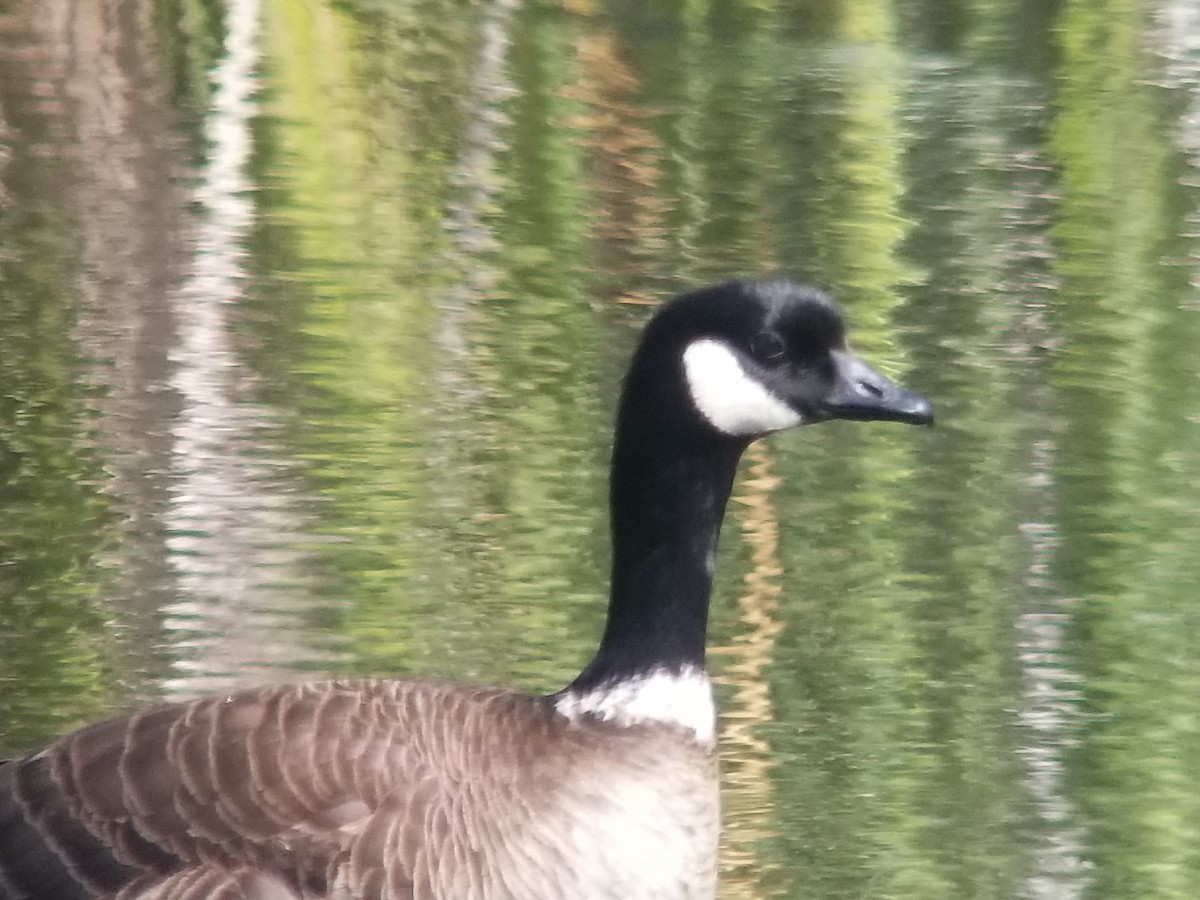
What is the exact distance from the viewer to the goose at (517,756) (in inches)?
159

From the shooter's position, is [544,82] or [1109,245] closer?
[1109,245]

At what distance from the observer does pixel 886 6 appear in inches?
745

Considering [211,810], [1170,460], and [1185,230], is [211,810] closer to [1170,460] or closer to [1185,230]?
[1170,460]

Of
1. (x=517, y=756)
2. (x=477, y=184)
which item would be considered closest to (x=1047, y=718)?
(x=517, y=756)

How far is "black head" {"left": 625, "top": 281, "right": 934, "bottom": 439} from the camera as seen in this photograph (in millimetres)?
4406

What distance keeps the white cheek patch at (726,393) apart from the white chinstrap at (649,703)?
548 millimetres

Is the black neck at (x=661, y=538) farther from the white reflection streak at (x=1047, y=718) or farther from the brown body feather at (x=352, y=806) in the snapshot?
the white reflection streak at (x=1047, y=718)

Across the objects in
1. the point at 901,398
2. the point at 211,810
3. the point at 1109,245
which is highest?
the point at 901,398

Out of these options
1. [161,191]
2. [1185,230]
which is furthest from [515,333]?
[1185,230]

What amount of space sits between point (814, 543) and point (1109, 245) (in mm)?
4929

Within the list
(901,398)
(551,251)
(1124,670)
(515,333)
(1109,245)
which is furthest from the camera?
(1109,245)

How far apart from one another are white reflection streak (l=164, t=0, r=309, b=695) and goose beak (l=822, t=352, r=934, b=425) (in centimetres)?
224

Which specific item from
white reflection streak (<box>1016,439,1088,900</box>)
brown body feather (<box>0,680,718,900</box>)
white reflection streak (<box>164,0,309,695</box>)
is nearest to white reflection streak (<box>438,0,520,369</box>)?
white reflection streak (<box>164,0,309,695</box>)

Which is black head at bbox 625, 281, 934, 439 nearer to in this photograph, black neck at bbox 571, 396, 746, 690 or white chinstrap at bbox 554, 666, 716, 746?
black neck at bbox 571, 396, 746, 690
